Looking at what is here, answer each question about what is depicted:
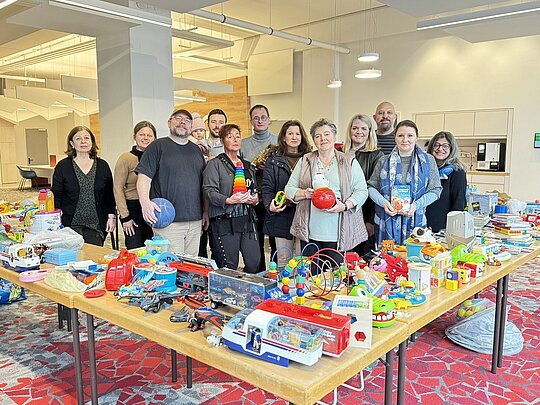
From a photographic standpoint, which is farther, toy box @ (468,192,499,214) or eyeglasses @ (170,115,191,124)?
toy box @ (468,192,499,214)

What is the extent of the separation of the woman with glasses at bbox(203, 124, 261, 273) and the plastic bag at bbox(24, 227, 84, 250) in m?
0.90

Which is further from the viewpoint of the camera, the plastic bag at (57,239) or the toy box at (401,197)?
the toy box at (401,197)

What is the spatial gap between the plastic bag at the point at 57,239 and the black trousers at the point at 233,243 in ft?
3.03

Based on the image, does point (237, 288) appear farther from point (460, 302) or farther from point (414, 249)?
point (414, 249)

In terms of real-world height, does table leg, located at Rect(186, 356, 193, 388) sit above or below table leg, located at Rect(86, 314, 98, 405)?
below

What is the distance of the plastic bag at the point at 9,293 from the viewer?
13.7ft

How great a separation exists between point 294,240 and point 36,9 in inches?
Result: 174

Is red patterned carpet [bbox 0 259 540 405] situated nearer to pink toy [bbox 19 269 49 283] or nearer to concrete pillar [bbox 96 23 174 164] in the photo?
pink toy [bbox 19 269 49 283]

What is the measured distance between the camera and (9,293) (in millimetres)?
4215

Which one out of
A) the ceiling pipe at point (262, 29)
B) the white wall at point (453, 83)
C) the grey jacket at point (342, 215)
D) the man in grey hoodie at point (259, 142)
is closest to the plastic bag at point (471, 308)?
the grey jacket at point (342, 215)

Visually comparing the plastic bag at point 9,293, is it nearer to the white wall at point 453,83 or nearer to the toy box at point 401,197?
the toy box at point 401,197

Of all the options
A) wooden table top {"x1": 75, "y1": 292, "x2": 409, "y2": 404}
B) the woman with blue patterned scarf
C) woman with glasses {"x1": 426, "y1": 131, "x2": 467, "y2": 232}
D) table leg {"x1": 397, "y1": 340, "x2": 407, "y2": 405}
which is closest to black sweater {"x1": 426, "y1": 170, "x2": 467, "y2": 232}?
woman with glasses {"x1": 426, "y1": 131, "x2": 467, "y2": 232}

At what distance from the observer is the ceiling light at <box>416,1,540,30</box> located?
4984 mm

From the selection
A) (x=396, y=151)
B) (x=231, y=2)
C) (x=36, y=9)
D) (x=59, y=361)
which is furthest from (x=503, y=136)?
(x=59, y=361)
